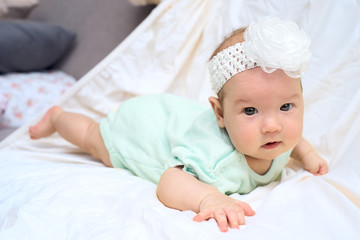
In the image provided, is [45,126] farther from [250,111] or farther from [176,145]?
[250,111]

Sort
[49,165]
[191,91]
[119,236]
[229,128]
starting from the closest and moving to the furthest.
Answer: [119,236] < [229,128] < [49,165] < [191,91]

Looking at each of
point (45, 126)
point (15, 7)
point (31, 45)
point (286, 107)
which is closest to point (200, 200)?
point (286, 107)

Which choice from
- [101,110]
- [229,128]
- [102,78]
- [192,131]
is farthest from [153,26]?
[229,128]

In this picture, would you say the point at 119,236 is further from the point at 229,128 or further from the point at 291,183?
the point at 291,183

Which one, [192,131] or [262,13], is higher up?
[262,13]

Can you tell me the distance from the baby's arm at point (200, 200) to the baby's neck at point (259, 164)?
171 mm

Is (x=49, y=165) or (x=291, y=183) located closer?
(x=291, y=183)

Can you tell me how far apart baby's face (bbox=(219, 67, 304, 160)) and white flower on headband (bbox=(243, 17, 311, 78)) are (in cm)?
3

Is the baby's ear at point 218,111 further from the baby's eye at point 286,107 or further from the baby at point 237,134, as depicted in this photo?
the baby's eye at point 286,107

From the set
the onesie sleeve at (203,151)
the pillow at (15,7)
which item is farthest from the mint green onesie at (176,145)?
the pillow at (15,7)

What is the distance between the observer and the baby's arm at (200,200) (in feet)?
2.77

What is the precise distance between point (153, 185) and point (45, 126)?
1.94 ft

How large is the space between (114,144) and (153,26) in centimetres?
64

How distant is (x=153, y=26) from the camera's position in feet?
5.67
